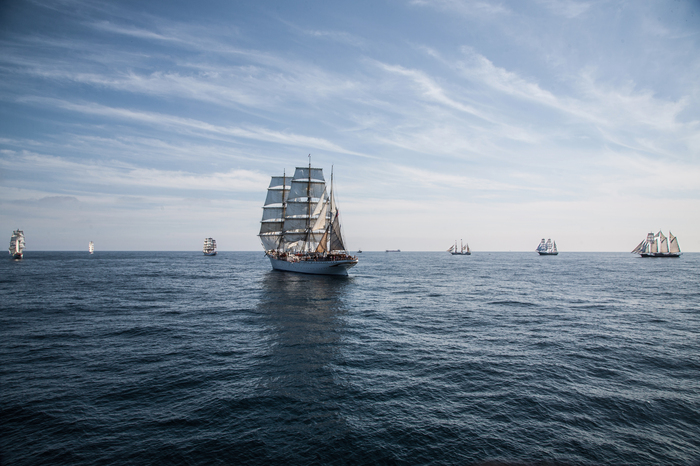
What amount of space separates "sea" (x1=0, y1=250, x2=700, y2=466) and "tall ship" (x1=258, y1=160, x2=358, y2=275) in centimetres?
4488

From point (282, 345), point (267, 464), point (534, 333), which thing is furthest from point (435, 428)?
point (534, 333)

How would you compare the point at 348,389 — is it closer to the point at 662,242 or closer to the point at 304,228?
the point at 304,228

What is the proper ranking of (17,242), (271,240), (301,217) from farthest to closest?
(17,242) < (271,240) < (301,217)

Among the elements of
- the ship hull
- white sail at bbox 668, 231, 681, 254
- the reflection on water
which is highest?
white sail at bbox 668, 231, 681, 254

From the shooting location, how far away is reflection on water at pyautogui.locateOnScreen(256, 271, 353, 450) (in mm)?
13156

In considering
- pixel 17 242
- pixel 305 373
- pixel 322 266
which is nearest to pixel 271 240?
pixel 322 266

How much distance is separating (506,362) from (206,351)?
20.0 metres

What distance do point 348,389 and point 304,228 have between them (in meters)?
83.3

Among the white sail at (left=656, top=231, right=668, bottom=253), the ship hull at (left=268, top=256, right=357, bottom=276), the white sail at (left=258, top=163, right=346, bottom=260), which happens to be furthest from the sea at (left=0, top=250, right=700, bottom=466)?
the white sail at (left=656, top=231, right=668, bottom=253)

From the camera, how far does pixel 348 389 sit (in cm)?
1678

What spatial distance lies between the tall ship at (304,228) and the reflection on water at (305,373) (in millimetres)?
37679

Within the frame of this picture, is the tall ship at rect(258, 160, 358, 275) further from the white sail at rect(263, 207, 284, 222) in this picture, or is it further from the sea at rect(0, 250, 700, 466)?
the sea at rect(0, 250, 700, 466)

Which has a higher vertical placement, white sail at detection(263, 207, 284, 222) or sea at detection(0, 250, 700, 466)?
white sail at detection(263, 207, 284, 222)

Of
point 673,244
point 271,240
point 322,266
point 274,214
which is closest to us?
point 322,266
